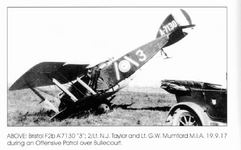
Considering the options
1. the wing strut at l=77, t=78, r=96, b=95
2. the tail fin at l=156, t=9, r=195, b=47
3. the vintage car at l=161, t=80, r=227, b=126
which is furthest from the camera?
the wing strut at l=77, t=78, r=96, b=95

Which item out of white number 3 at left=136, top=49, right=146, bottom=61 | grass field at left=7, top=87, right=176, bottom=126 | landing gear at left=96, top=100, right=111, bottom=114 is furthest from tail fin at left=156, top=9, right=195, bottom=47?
landing gear at left=96, top=100, right=111, bottom=114

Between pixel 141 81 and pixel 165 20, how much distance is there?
0.98 m

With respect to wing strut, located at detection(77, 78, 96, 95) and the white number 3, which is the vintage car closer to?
the white number 3

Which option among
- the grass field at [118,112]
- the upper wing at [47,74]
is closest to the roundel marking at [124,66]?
the grass field at [118,112]

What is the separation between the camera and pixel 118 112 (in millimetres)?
4680

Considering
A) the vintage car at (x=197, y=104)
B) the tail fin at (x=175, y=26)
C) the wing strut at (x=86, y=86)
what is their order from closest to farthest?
1. the vintage car at (x=197, y=104)
2. the tail fin at (x=175, y=26)
3. the wing strut at (x=86, y=86)

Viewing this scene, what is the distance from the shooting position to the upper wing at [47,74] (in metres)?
4.64

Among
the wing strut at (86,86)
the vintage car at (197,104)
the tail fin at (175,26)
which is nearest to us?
the vintage car at (197,104)

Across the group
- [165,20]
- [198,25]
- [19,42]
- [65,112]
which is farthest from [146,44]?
[19,42]

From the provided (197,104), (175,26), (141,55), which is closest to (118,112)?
(141,55)

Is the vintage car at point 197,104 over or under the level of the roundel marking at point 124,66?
under

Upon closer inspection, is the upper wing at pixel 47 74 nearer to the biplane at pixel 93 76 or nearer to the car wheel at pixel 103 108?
the biplane at pixel 93 76

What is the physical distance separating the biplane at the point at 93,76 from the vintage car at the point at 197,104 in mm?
623

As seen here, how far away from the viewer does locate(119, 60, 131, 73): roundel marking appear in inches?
184
